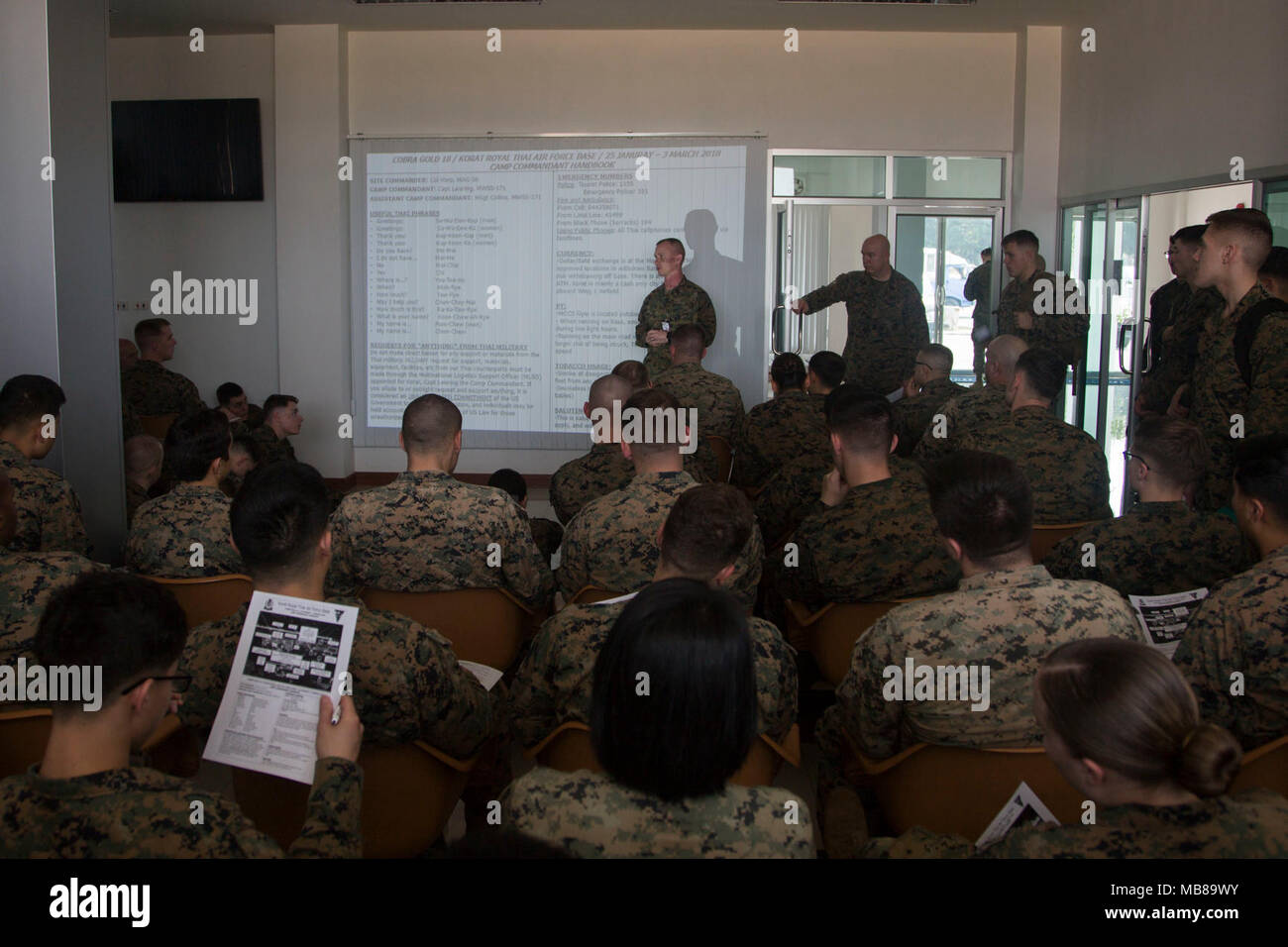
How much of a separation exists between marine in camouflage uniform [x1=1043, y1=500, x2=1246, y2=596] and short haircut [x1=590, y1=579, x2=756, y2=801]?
5.66 feet

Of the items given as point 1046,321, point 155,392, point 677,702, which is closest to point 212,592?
point 677,702

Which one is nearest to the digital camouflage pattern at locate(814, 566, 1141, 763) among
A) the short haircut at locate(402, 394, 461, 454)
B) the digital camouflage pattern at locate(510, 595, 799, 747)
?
the digital camouflage pattern at locate(510, 595, 799, 747)

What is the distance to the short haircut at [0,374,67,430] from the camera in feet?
11.2

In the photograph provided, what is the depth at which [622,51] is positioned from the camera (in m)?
7.29

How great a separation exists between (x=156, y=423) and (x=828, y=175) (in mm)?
4575

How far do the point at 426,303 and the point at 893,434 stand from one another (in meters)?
5.20

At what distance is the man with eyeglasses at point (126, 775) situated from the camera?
4.29 feet

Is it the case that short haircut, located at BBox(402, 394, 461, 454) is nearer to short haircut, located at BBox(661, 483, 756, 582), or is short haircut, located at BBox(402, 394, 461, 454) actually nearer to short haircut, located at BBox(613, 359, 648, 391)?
short haircut, located at BBox(661, 483, 756, 582)

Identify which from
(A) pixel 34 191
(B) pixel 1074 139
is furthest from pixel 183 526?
(B) pixel 1074 139

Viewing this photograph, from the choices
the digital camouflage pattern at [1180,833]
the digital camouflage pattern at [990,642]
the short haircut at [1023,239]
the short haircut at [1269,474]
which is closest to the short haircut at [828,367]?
the short haircut at [1023,239]

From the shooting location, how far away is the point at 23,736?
2064 mm

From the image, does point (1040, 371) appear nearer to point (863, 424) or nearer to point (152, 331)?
point (863, 424)

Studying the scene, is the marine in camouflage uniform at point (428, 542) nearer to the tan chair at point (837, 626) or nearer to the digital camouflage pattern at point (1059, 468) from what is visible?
the tan chair at point (837, 626)
